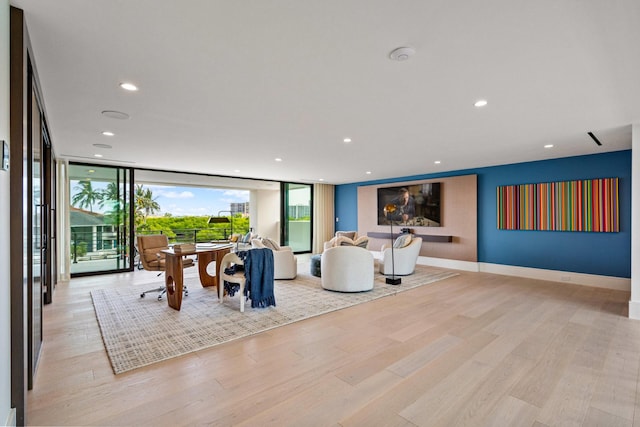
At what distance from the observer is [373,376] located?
2.44m

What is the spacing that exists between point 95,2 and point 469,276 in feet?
22.8

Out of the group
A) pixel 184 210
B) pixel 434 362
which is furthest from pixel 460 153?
pixel 184 210

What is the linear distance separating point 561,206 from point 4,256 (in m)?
7.60

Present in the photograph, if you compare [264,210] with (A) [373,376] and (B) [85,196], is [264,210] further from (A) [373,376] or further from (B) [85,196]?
(A) [373,376]

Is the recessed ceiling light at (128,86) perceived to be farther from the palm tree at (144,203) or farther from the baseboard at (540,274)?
the palm tree at (144,203)

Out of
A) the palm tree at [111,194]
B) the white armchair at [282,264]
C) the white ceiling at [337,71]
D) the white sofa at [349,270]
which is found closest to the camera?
the white ceiling at [337,71]

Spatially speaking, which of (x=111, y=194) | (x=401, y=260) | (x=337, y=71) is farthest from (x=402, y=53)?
(x=111, y=194)

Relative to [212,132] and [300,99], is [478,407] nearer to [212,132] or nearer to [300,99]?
[300,99]

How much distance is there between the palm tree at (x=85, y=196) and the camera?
6.41 m

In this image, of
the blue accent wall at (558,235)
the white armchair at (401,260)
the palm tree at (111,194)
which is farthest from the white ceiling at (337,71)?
the white armchair at (401,260)

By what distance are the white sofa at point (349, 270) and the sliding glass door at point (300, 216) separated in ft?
17.2

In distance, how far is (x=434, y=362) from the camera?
2.67 m

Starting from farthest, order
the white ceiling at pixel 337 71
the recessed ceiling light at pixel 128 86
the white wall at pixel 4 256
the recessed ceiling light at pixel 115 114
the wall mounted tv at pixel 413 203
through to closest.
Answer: the wall mounted tv at pixel 413 203 → the recessed ceiling light at pixel 115 114 → the recessed ceiling light at pixel 128 86 → the white ceiling at pixel 337 71 → the white wall at pixel 4 256

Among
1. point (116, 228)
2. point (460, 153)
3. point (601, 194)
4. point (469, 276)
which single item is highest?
point (460, 153)
